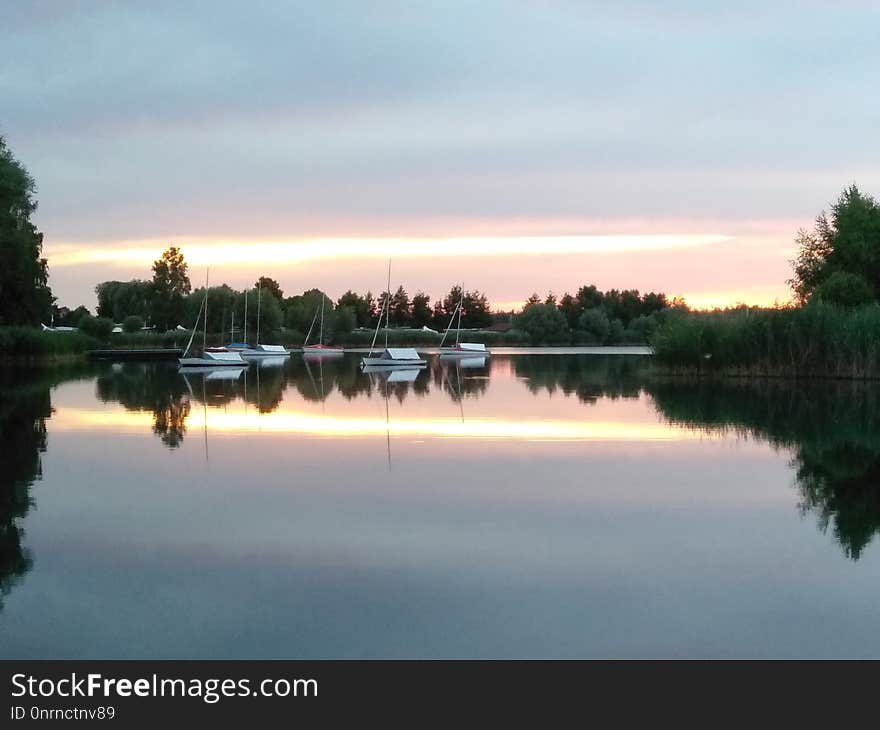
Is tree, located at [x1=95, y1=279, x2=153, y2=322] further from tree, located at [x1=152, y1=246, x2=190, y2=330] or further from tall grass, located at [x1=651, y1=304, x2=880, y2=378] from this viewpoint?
tall grass, located at [x1=651, y1=304, x2=880, y2=378]

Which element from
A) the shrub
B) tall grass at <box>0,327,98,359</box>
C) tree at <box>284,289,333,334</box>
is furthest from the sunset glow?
tree at <box>284,289,333,334</box>

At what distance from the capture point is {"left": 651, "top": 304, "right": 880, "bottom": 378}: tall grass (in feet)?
123

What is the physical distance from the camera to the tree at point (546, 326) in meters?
129

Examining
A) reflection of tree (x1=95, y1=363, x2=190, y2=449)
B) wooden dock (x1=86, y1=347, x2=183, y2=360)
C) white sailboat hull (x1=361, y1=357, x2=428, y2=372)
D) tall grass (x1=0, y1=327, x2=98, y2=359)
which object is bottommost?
reflection of tree (x1=95, y1=363, x2=190, y2=449)

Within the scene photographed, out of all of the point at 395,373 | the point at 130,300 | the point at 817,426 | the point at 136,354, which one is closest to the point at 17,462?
the point at 817,426

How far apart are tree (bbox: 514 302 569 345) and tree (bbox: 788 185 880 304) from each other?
2935 inches

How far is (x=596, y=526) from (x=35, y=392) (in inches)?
1093

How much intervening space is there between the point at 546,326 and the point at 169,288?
1729 inches

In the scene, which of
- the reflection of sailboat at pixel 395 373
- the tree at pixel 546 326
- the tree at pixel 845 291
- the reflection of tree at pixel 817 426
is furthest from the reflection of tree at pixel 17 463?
A: the tree at pixel 546 326

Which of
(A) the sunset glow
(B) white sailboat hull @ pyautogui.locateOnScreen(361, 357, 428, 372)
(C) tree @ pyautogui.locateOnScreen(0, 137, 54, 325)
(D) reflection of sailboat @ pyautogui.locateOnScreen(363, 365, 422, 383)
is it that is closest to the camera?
(A) the sunset glow

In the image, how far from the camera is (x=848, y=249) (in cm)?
5053
